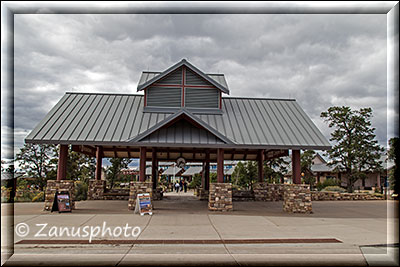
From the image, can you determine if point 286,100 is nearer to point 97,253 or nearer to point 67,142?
point 67,142

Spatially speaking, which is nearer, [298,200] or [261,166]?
[298,200]

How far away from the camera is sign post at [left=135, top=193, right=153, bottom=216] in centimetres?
1511

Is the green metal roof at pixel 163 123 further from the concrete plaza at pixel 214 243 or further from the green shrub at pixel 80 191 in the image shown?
the green shrub at pixel 80 191

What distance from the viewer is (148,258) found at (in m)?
8.02

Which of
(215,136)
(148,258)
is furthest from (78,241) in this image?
(215,136)

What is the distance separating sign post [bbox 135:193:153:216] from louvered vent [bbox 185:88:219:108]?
22.6ft

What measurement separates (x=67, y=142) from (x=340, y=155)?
26.1 metres

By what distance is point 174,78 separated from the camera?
20.0 m

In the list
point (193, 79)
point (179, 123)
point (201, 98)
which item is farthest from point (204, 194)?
point (193, 79)

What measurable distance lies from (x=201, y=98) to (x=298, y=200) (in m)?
8.51

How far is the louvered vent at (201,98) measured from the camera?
19.9 meters

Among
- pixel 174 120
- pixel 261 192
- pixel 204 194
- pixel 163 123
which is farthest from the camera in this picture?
pixel 204 194

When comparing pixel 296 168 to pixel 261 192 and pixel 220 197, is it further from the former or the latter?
pixel 261 192

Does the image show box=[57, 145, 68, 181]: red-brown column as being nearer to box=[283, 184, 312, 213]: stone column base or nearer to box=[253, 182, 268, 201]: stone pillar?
box=[283, 184, 312, 213]: stone column base
